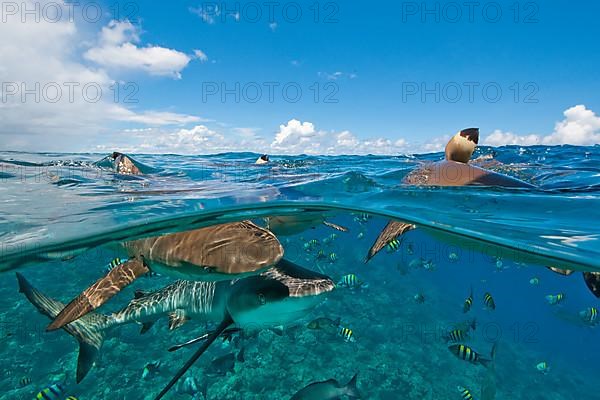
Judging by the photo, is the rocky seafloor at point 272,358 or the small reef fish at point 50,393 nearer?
the small reef fish at point 50,393

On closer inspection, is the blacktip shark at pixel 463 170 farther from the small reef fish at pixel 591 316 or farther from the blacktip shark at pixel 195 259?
the small reef fish at pixel 591 316

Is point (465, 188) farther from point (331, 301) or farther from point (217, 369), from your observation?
point (331, 301)

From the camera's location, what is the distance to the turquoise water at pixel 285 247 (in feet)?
22.1

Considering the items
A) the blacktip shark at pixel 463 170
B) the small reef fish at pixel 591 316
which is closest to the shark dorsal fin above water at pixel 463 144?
the blacktip shark at pixel 463 170

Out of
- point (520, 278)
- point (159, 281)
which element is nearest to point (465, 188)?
point (159, 281)

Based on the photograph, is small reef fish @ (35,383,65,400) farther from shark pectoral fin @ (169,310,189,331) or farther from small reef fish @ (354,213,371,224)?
small reef fish @ (354,213,371,224)

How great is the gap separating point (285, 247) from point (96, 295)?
4703 mm

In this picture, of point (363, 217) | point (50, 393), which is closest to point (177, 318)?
point (50, 393)

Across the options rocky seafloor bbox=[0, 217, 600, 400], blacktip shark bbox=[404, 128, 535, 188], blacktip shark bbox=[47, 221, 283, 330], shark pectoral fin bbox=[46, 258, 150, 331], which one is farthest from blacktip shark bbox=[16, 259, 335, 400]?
blacktip shark bbox=[404, 128, 535, 188]

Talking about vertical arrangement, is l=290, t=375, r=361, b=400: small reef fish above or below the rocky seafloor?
above

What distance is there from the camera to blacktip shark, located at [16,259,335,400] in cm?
379

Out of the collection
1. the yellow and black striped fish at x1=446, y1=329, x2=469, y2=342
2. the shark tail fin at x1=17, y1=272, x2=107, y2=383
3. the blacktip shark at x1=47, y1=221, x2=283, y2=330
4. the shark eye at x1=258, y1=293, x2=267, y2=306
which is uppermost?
the blacktip shark at x1=47, y1=221, x2=283, y2=330

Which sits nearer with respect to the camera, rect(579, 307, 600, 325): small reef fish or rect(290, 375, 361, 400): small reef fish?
rect(290, 375, 361, 400): small reef fish

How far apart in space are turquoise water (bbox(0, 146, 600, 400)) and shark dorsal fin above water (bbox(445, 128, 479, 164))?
0.77 m
